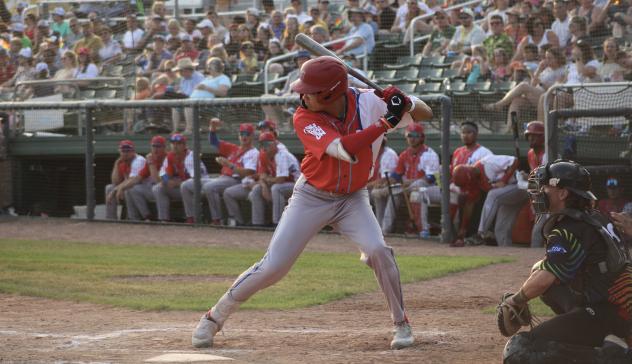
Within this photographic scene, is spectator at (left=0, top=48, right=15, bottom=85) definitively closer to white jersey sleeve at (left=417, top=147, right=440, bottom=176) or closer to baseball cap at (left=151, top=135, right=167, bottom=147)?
baseball cap at (left=151, top=135, right=167, bottom=147)

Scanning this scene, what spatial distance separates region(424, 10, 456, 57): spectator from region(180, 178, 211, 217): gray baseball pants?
411 centimetres

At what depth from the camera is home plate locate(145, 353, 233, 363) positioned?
570cm

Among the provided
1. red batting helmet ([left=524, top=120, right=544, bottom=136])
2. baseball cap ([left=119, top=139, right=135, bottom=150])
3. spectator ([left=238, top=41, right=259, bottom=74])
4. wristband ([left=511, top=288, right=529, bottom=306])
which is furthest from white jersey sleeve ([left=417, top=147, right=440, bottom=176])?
wristband ([left=511, top=288, right=529, bottom=306])

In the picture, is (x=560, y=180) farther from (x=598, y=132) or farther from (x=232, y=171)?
(x=232, y=171)

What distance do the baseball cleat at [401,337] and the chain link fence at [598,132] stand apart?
16.0 feet

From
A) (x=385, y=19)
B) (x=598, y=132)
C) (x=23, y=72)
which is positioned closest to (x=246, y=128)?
(x=385, y=19)

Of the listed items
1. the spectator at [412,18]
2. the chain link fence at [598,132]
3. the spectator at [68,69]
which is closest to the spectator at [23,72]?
the spectator at [68,69]

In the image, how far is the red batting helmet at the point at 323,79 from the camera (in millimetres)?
5746

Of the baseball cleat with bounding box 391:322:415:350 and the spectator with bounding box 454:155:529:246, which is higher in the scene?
the baseball cleat with bounding box 391:322:415:350

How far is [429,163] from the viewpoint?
1306cm

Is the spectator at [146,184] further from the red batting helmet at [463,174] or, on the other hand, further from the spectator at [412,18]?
the red batting helmet at [463,174]

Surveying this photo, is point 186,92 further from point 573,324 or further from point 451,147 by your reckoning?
point 573,324

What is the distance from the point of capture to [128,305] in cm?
822

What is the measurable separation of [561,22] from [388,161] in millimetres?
3307
